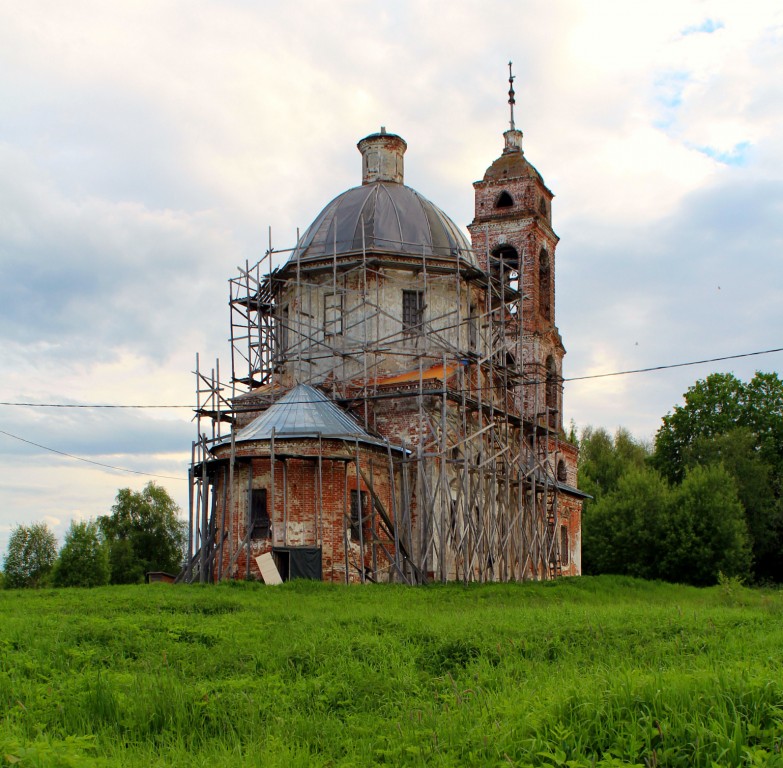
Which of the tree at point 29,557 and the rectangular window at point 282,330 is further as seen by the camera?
the tree at point 29,557

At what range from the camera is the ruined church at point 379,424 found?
18.5 m

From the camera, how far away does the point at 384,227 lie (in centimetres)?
2352

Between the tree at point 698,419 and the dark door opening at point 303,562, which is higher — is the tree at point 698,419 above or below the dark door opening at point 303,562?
above

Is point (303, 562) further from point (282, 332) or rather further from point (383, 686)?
point (383, 686)

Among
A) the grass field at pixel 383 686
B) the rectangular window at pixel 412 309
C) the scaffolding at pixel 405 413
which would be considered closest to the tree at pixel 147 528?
the scaffolding at pixel 405 413

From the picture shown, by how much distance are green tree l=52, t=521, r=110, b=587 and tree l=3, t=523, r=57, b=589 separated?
409 cm

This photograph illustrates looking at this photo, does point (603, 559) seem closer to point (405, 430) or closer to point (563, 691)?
point (405, 430)

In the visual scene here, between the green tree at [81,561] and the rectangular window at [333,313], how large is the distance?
15382 mm

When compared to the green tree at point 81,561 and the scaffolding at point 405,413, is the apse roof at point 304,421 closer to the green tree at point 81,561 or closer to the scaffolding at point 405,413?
the scaffolding at point 405,413

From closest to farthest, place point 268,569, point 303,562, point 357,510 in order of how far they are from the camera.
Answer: point 268,569 < point 303,562 < point 357,510

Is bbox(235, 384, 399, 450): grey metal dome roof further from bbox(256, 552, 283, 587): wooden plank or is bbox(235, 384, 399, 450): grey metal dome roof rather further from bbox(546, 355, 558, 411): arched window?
bbox(546, 355, 558, 411): arched window

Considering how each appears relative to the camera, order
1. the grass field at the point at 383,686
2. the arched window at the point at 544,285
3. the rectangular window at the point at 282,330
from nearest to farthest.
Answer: the grass field at the point at 383,686 < the rectangular window at the point at 282,330 < the arched window at the point at 544,285

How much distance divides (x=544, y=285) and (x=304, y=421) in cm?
1395

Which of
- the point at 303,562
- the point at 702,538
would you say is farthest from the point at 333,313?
the point at 702,538
